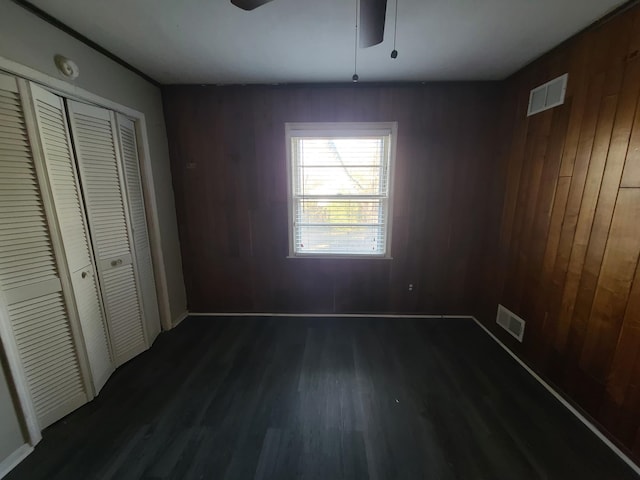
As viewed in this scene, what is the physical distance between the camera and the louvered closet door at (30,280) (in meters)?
1.31

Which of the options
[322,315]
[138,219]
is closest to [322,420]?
[322,315]

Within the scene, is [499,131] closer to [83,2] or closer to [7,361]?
[83,2]

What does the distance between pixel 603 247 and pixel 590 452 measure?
1.19 metres

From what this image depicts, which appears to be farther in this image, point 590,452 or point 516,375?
point 516,375

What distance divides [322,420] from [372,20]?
228 centimetres

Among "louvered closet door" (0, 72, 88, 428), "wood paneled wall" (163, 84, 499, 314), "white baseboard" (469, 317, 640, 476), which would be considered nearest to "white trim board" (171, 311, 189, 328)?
"wood paneled wall" (163, 84, 499, 314)

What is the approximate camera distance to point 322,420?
1.62 m

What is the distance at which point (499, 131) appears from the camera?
243 centimetres

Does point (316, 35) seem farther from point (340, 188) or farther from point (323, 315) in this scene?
point (323, 315)

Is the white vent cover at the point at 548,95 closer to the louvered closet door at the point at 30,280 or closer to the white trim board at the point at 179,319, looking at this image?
the louvered closet door at the point at 30,280

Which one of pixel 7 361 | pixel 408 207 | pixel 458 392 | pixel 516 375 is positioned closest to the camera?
pixel 7 361

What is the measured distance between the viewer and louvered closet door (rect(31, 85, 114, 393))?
1.48m

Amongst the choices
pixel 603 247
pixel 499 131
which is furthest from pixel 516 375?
pixel 499 131

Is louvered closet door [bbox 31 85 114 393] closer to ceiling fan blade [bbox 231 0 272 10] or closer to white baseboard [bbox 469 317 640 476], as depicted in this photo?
ceiling fan blade [bbox 231 0 272 10]
